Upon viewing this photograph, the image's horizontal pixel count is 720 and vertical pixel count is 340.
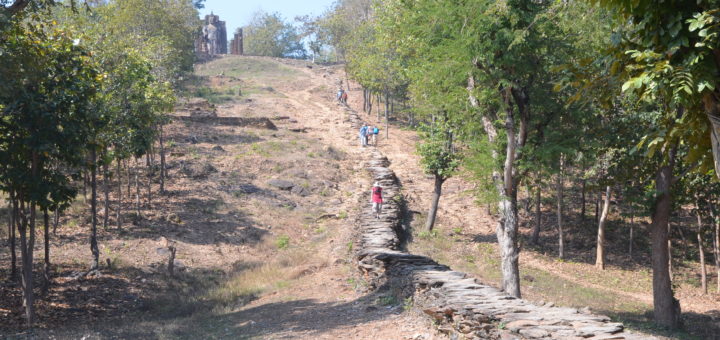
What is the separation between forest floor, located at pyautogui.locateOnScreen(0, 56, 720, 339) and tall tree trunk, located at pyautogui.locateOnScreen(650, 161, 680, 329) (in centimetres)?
111

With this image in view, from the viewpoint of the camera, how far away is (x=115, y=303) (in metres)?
14.1

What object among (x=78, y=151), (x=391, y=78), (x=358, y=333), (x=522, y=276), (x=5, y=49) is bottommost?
(x=522, y=276)

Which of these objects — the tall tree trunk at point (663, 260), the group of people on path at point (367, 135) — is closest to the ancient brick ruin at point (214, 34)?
the group of people on path at point (367, 135)

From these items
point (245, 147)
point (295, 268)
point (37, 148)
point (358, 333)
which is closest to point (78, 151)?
point (37, 148)

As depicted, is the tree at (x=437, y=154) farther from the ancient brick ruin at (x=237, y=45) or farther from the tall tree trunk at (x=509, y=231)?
the ancient brick ruin at (x=237, y=45)

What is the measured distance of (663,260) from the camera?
1411 centimetres

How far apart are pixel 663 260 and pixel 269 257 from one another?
11.3 metres

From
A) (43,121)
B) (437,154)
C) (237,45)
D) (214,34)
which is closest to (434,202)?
(437,154)

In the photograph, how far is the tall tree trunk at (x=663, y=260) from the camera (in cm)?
1405

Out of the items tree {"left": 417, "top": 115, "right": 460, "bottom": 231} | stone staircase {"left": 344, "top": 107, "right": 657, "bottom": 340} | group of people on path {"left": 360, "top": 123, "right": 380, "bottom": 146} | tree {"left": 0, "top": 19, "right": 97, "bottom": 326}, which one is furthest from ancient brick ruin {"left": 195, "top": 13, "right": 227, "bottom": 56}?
stone staircase {"left": 344, "top": 107, "right": 657, "bottom": 340}

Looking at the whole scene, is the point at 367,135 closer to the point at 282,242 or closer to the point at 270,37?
the point at 282,242

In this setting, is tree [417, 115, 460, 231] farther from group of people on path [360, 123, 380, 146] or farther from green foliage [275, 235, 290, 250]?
group of people on path [360, 123, 380, 146]

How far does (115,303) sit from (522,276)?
1250 centimetres

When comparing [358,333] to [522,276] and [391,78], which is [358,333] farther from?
[391,78]
